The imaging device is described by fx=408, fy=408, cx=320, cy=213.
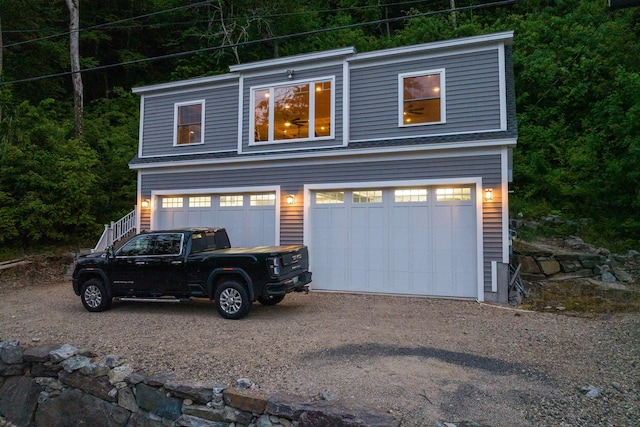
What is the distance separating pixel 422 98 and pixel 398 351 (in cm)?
616

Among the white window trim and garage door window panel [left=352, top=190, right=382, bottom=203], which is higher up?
the white window trim

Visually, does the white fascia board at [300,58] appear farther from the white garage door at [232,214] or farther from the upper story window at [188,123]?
the white garage door at [232,214]

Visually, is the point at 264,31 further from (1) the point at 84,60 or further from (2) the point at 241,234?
(2) the point at 241,234

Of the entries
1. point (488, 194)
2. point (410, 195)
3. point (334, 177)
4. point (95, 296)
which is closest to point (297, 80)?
point (334, 177)

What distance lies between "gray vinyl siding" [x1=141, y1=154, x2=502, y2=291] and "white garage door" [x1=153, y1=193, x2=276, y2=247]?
12.9 inches

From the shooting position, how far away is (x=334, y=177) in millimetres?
9727

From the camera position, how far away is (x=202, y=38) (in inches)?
834

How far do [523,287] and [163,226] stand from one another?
9.38 metres

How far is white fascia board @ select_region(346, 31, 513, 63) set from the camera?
8.62m

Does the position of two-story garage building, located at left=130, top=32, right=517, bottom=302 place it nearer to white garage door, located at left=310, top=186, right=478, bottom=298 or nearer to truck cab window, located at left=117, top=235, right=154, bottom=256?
white garage door, located at left=310, top=186, right=478, bottom=298

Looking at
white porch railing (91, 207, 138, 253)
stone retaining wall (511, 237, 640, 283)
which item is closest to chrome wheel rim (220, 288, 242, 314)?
white porch railing (91, 207, 138, 253)

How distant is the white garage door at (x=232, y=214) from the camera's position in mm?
10406

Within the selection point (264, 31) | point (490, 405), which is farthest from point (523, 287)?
point (264, 31)

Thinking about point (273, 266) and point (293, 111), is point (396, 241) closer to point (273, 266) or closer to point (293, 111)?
point (273, 266)
